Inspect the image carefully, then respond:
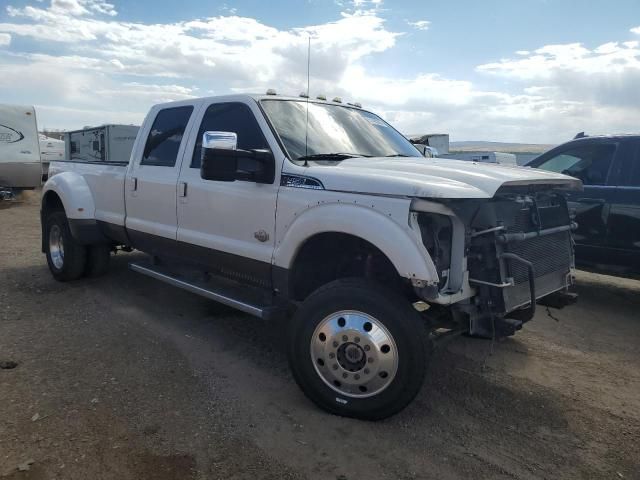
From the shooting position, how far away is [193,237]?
4.62 meters

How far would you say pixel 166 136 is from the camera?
5.12 metres

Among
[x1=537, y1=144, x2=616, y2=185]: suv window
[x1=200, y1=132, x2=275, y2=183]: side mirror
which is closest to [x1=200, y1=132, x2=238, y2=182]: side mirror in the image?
[x1=200, y1=132, x2=275, y2=183]: side mirror

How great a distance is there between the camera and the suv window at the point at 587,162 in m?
6.22

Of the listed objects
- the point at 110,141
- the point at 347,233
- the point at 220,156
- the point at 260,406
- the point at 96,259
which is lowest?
the point at 260,406

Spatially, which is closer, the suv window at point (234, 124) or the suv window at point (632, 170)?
the suv window at point (234, 124)

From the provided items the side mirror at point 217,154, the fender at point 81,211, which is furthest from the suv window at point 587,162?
the fender at point 81,211

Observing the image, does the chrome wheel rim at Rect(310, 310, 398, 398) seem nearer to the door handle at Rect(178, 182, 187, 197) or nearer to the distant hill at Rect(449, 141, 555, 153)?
the door handle at Rect(178, 182, 187, 197)

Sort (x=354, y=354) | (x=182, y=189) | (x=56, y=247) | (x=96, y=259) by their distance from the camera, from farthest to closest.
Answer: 1. (x=56, y=247)
2. (x=96, y=259)
3. (x=182, y=189)
4. (x=354, y=354)

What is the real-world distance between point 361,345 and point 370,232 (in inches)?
26.9

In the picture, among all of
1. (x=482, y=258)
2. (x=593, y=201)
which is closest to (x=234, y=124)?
(x=482, y=258)

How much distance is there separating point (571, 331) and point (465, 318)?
2.52m

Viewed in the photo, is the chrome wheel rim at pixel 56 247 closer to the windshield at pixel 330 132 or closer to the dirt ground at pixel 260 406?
the dirt ground at pixel 260 406

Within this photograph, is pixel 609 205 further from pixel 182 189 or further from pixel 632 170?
pixel 182 189

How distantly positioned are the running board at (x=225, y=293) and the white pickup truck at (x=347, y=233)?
0.06 ft
